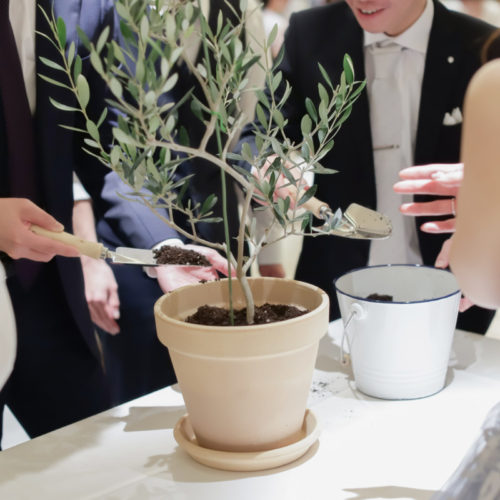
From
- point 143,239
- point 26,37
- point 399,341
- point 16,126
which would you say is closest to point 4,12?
point 26,37

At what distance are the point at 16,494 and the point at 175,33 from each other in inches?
24.0

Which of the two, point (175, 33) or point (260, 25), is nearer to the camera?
point (175, 33)

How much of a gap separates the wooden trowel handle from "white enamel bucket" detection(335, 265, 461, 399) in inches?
15.3

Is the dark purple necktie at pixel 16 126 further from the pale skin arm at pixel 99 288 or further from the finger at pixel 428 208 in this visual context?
the finger at pixel 428 208

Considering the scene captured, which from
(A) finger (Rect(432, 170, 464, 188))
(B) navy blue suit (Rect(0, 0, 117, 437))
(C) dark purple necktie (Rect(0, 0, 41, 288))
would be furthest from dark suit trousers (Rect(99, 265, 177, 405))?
(A) finger (Rect(432, 170, 464, 188))

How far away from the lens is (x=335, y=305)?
1900 mm

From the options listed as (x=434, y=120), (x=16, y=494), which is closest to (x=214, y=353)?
(x=16, y=494)

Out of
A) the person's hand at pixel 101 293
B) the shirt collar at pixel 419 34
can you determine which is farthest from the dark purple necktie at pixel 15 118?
the shirt collar at pixel 419 34

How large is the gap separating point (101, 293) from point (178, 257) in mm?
755

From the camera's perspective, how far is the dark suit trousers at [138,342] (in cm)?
183

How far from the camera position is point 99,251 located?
967 millimetres

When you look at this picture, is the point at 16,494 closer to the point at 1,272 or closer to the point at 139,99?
the point at 1,272

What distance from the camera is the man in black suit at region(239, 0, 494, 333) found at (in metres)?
1.68

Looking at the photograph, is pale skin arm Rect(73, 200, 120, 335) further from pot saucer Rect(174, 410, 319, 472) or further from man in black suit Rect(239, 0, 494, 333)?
pot saucer Rect(174, 410, 319, 472)
